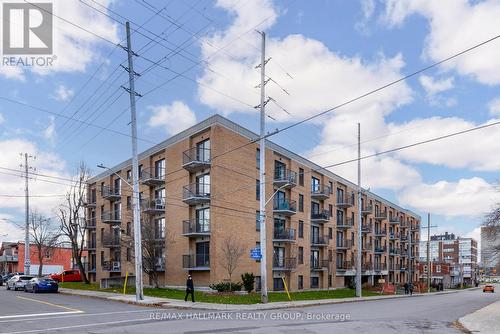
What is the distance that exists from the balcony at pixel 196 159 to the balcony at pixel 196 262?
23.0 ft

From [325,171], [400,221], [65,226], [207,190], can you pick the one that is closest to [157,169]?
[207,190]

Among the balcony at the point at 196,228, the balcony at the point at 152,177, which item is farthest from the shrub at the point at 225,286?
the balcony at the point at 152,177

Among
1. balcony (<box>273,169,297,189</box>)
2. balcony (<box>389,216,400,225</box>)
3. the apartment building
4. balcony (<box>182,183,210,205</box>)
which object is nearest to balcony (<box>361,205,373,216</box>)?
the apartment building

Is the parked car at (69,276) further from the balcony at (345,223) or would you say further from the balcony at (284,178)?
the balcony at (345,223)

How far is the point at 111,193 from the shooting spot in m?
54.5

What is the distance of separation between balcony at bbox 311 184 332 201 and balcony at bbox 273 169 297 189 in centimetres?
624

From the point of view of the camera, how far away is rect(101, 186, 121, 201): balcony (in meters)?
53.5

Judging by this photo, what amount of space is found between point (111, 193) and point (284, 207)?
21253 mm

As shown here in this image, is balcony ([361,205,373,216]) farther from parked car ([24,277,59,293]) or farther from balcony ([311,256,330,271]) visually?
parked car ([24,277,59,293])

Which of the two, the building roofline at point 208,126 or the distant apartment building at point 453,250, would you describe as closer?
the building roofline at point 208,126

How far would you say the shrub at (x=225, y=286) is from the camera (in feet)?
114

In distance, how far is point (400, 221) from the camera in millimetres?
88062

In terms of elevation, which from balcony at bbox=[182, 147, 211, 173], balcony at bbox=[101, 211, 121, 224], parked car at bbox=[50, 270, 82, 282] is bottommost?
parked car at bbox=[50, 270, 82, 282]

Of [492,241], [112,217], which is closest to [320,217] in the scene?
[492,241]
